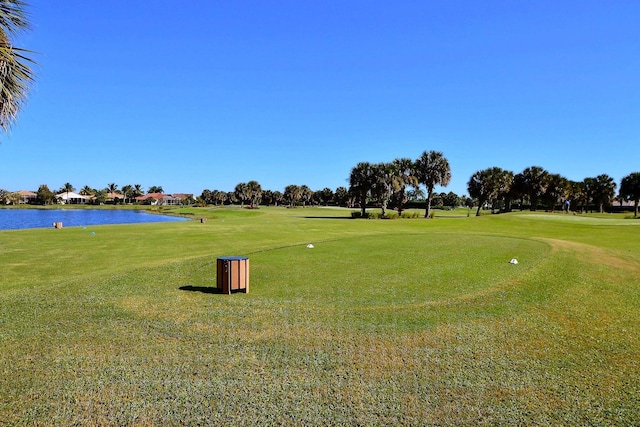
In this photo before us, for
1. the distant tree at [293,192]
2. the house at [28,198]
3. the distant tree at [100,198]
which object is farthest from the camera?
the house at [28,198]

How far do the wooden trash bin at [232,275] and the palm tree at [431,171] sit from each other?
2266 inches

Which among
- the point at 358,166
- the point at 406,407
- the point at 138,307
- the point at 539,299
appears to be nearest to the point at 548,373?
the point at 406,407

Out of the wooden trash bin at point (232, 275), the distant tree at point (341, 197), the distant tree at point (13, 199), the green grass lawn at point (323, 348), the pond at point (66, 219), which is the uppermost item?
the distant tree at point (341, 197)

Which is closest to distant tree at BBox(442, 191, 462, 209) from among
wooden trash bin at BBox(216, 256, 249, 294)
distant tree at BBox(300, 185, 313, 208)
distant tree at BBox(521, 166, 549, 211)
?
distant tree at BBox(300, 185, 313, 208)

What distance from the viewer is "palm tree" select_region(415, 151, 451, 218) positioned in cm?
6469

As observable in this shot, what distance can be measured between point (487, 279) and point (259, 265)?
8.18 metres

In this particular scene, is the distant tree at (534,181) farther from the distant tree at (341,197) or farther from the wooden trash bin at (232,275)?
the wooden trash bin at (232,275)

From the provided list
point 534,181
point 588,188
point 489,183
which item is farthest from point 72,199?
point 588,188

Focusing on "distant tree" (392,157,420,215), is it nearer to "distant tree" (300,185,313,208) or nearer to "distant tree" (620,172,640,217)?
"distant tree" (620,172,640,217)

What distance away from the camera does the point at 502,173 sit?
250 ft

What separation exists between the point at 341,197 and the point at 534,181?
81536 millimetres

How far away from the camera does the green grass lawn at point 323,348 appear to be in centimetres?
482

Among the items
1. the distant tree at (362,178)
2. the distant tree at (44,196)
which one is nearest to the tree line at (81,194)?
the distant tree at (44,196)

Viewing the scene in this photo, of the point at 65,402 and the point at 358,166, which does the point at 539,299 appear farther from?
the point at 358,166
